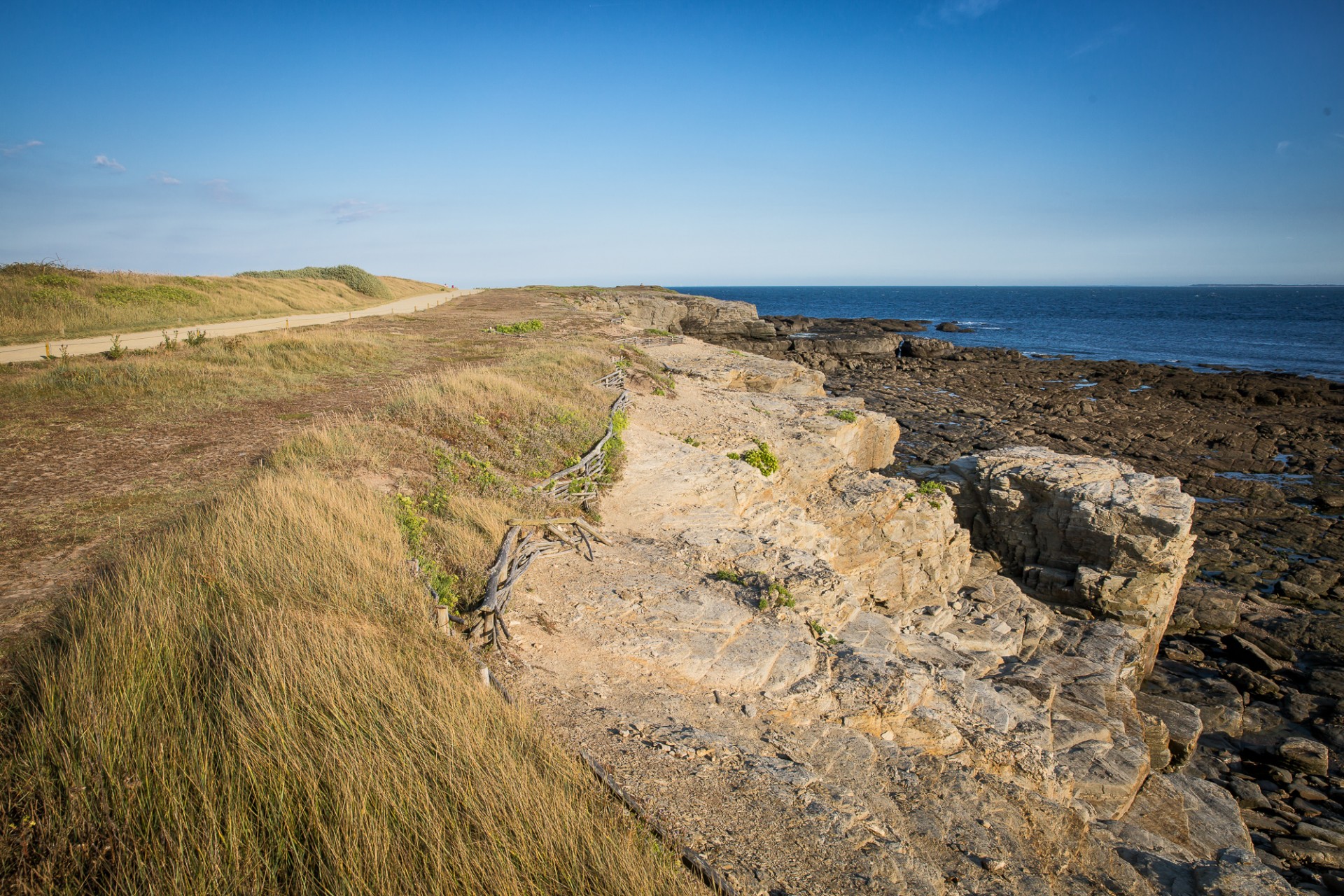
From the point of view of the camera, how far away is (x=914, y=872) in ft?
11.8

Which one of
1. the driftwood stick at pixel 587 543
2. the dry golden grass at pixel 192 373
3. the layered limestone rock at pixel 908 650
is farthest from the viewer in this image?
the dry golden grass at pixel 192 373

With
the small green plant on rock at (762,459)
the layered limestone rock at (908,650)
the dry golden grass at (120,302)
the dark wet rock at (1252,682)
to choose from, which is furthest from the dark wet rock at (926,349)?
the dry golden grass at (120,302)

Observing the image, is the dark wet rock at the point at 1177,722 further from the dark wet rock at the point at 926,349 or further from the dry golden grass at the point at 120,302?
the dark wet rock at the point at 926,349

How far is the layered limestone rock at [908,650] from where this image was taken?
453cm

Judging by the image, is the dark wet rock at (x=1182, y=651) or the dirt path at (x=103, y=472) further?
the dark wet rock at (x=1182, y=651)

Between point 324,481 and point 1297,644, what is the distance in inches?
674

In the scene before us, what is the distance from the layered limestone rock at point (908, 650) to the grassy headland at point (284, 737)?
1.11 meters

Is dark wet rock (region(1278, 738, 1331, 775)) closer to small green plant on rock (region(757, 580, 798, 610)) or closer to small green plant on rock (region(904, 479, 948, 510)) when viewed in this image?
small green plant on rock (region(904, 479, 948, 510))

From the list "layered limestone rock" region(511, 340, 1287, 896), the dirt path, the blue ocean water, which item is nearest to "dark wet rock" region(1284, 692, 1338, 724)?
"layered limestone rock" region(511, 340, 1287, 896)

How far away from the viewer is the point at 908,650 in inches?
311

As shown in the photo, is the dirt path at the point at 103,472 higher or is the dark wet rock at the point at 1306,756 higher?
the dirt path at the point at 103,472

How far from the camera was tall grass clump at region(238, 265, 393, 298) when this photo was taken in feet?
163

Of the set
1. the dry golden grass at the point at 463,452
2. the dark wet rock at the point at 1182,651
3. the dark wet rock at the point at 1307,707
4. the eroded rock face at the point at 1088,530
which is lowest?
the dark wet rock at the point at 1307,707

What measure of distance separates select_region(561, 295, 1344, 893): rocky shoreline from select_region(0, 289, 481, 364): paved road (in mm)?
18464
